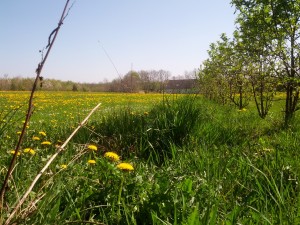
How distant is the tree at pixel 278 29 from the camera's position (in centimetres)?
573

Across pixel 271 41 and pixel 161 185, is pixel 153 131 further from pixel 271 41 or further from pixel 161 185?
pixel 271 41

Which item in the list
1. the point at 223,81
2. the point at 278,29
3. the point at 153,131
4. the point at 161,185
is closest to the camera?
the point at 161,185

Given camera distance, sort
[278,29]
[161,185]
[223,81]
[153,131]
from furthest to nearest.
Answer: [223,81] < [278,29] < [153,131] < [161,185]

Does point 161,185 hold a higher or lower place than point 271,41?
lower

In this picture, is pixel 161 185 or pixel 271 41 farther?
pixel 271 41

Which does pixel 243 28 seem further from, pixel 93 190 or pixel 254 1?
pixel 93 190

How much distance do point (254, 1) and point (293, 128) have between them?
2609 millimetres

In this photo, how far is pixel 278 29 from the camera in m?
6.07

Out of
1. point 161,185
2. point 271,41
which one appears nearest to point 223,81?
point 271,41

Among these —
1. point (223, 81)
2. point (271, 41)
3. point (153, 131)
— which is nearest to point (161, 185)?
point (153, 131)

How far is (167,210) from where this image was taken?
1.83 m

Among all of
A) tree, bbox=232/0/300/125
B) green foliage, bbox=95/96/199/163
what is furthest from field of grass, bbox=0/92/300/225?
tree, bbox=232/0/300/125

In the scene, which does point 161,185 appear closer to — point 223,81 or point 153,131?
point 153,131

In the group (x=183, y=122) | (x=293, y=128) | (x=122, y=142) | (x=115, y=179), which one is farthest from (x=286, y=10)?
(x=115, y=179)
